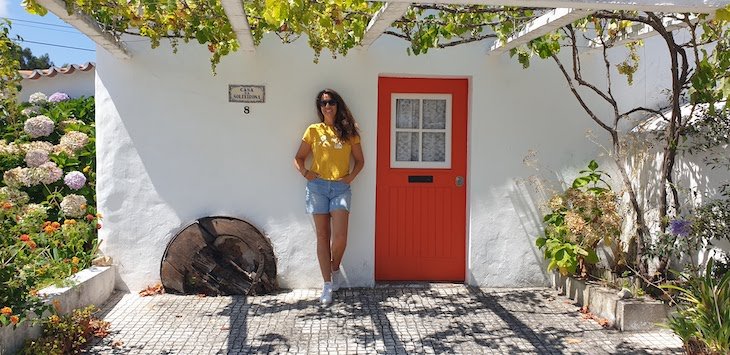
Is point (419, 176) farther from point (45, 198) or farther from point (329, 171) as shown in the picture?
point (45, 198)

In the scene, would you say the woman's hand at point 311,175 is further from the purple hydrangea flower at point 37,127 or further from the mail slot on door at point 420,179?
the purple hydrangea flower at point 37,127

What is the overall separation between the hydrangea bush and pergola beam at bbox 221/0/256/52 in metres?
1.97

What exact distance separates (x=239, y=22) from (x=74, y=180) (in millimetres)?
2582

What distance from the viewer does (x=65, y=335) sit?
4.05 metres

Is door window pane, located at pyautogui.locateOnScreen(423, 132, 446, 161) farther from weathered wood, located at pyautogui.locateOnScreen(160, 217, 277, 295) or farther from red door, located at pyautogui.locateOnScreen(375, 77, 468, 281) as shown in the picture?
weathered wood, located at pyautogui.locateOnScreen(160, 217, 277, 295)

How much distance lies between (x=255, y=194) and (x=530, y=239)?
8.79 ft

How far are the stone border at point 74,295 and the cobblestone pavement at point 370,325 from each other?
160mm


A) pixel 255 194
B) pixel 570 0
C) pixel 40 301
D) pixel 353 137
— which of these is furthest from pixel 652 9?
pixel 40 301

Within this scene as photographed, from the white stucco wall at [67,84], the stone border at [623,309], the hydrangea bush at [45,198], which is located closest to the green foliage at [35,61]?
the white stucco wall at [67,84]

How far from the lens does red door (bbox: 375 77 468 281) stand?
5930mm

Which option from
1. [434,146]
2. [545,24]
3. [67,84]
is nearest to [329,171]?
[434,146]

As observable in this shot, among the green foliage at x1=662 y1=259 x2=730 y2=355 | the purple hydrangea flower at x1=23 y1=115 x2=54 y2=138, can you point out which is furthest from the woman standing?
the purple hydrangea flower at x1=23 y1=115 x2=54 y2=138

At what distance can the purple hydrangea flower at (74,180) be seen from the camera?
5.80 metres

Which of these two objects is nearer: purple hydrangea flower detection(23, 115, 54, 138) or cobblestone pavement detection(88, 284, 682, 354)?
cobblestone pavement detection(88, 284, 682, 354)
